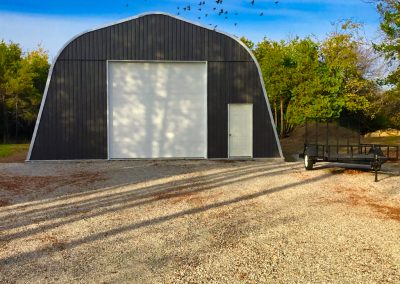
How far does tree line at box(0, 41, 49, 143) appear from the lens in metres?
36.9

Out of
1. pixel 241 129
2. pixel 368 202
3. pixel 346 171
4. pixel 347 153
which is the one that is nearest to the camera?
pixel 368 202

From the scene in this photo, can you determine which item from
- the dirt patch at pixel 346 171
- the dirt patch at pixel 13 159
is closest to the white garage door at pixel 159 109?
the dirt patch at pixel 13 159

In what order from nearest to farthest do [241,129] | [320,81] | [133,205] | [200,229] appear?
[200,229], [133,205], [241,129], [320,81]

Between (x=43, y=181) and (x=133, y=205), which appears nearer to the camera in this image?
(x=133, y=205)

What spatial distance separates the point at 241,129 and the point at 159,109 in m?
3.51

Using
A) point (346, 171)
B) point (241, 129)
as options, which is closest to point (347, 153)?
point (346, 171)

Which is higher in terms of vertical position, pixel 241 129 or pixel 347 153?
pixel 241 129

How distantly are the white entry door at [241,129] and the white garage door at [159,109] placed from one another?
112 centimetres

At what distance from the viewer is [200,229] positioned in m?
6.75

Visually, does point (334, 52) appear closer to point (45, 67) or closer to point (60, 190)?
point (60, 190)

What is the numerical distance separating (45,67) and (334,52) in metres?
29.3

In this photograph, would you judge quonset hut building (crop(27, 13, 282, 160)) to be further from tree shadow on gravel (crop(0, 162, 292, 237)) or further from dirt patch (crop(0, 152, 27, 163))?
tree shadow on gravel (crop(0, 162, 292, 237))

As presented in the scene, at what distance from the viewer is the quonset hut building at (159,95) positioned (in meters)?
17.2

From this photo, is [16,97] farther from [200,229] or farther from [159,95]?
[200,229]
